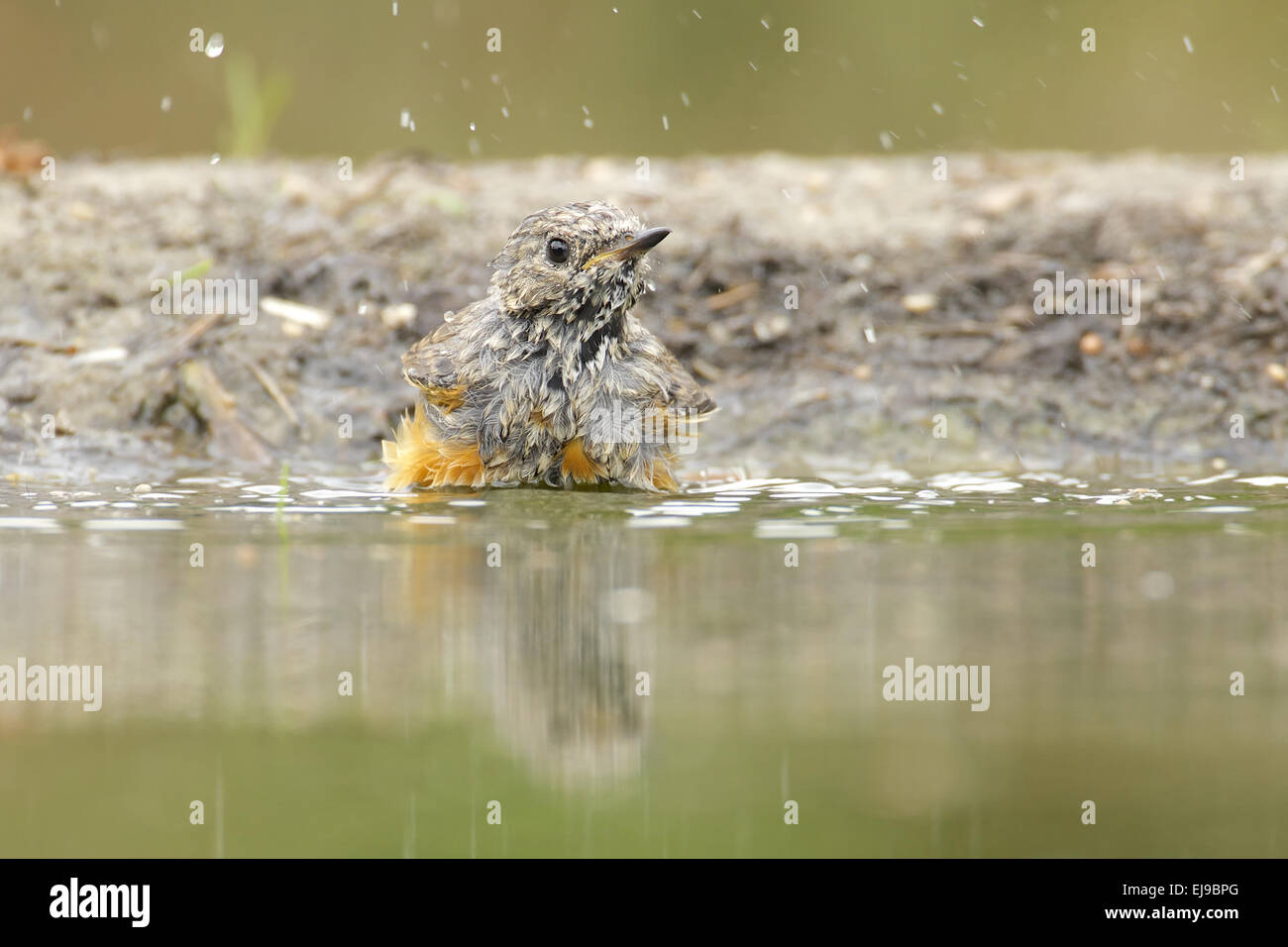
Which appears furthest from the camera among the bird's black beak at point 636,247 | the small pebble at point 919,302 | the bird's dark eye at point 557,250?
the small pebble at point 919,302

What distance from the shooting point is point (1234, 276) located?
25.6 ft

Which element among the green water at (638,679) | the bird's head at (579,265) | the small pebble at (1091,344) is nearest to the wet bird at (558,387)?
the bird's head at (579,265)

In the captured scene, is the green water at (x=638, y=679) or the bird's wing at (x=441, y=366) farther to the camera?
the bird's wing at (x=441, y=366)

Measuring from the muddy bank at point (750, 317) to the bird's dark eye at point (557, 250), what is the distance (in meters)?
0.97

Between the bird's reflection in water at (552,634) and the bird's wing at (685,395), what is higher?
the bird's wing at (685,395)

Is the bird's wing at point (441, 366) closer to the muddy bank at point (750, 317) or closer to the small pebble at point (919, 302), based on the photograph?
the muddy bank at point (750, 317)

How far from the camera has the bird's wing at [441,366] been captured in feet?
19.3

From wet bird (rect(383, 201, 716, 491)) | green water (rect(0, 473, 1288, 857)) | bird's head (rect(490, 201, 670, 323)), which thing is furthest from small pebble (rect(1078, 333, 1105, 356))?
bird's head (rect(490, 201, 670, 323))

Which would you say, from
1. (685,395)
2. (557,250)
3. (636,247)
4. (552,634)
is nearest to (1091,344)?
(685,395)

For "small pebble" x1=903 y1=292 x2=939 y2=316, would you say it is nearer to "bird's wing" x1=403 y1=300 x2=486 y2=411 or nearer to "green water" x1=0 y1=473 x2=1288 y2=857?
"bird's wing" x1=403 y1=300 x2=486 y2=411

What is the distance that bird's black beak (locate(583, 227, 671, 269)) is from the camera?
5605mm

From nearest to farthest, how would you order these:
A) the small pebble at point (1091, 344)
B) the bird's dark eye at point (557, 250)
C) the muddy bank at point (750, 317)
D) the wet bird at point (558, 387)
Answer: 1. the wet bird at point (558, 387)
2. the bird's dark eye at point (557, 250)
3. the muddy bank at point (750, 317)
4. the small pebble at point (1091, 344)

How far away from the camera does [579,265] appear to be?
5.89 m

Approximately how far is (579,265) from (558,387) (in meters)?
0.48
